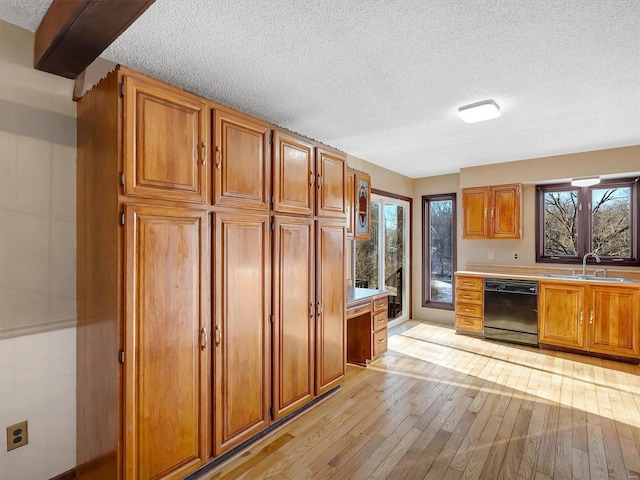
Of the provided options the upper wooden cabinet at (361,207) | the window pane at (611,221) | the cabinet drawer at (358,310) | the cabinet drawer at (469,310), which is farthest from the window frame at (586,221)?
the cabinet drawer at (358,310)

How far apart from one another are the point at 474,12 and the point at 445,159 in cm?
329

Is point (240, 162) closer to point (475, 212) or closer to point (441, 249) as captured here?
point (475, 212)

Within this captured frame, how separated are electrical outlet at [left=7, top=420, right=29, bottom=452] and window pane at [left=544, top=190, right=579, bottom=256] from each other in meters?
5.85

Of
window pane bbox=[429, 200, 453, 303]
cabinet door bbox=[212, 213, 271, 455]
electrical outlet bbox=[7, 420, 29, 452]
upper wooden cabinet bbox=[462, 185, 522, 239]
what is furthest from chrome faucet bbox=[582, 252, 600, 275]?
electrical outlet bbox=[7, 420, 29, 452]

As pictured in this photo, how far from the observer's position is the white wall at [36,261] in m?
1.85

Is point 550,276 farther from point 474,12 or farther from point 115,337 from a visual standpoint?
point 115,337

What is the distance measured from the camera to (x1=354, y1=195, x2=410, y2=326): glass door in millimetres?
5094

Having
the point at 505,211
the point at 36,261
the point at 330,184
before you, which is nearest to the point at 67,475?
the point at 36,261

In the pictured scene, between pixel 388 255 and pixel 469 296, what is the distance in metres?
1.34

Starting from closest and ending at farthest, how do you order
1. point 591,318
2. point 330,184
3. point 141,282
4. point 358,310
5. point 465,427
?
1. point 141,282
2. point 465,427
3. point 330,184
4. point 358,310
5. point 591,318

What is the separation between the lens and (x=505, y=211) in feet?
16.5

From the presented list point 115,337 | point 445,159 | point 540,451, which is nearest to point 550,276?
point 445,159

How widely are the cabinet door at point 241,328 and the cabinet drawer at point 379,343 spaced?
5.86 feet

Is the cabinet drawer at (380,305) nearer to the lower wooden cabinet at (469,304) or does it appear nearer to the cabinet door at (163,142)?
the lower wooden cabinet at (469,304)
